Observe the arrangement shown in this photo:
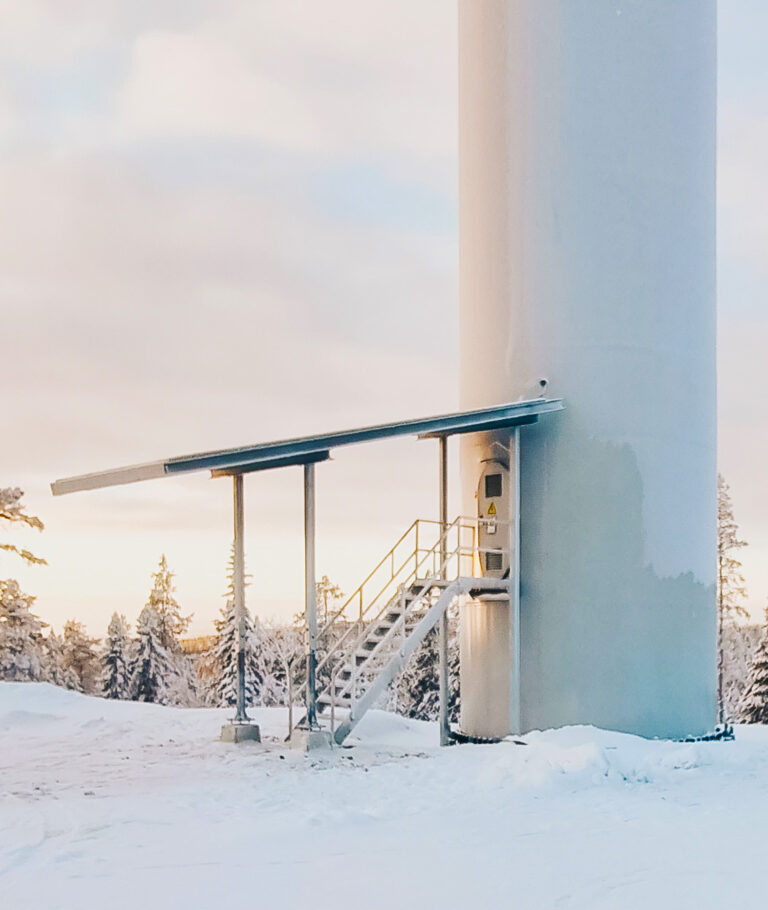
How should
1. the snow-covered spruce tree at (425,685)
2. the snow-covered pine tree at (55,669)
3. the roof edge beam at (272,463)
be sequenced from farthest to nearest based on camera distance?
the snow-covered pine tree at (55,669), the snow-covered spruce tree at (425,685), the roof edge beam at (272,463)

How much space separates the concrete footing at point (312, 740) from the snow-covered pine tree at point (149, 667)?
119 feet

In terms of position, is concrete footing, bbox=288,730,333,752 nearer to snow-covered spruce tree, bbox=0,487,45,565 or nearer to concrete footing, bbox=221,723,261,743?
concrete footing, bbox=221,723,261,743

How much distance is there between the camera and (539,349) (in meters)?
16.6

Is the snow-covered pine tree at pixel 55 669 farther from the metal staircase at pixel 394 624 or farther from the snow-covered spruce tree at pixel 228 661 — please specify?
the metal staircase at pixel 394 624

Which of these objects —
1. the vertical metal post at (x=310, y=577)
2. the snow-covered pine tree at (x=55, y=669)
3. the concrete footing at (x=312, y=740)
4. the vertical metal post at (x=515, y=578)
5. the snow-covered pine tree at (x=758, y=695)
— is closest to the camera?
the vertical metal post at (x=310, y=577)

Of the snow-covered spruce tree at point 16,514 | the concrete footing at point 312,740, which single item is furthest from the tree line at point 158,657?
the concrete footing at point 312,740

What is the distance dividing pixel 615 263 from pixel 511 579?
4741 mm

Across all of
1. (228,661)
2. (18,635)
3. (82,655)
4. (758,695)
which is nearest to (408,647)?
(758,695)

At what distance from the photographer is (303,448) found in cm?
1405

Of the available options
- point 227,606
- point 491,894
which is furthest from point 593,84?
point 227,606

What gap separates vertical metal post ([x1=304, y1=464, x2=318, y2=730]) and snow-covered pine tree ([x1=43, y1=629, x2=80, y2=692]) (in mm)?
27210

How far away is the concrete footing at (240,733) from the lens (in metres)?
15.6

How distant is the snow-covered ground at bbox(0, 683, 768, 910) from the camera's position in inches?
318

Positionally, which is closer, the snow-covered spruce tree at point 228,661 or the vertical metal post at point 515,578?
the vertical metal post at point 515,578
